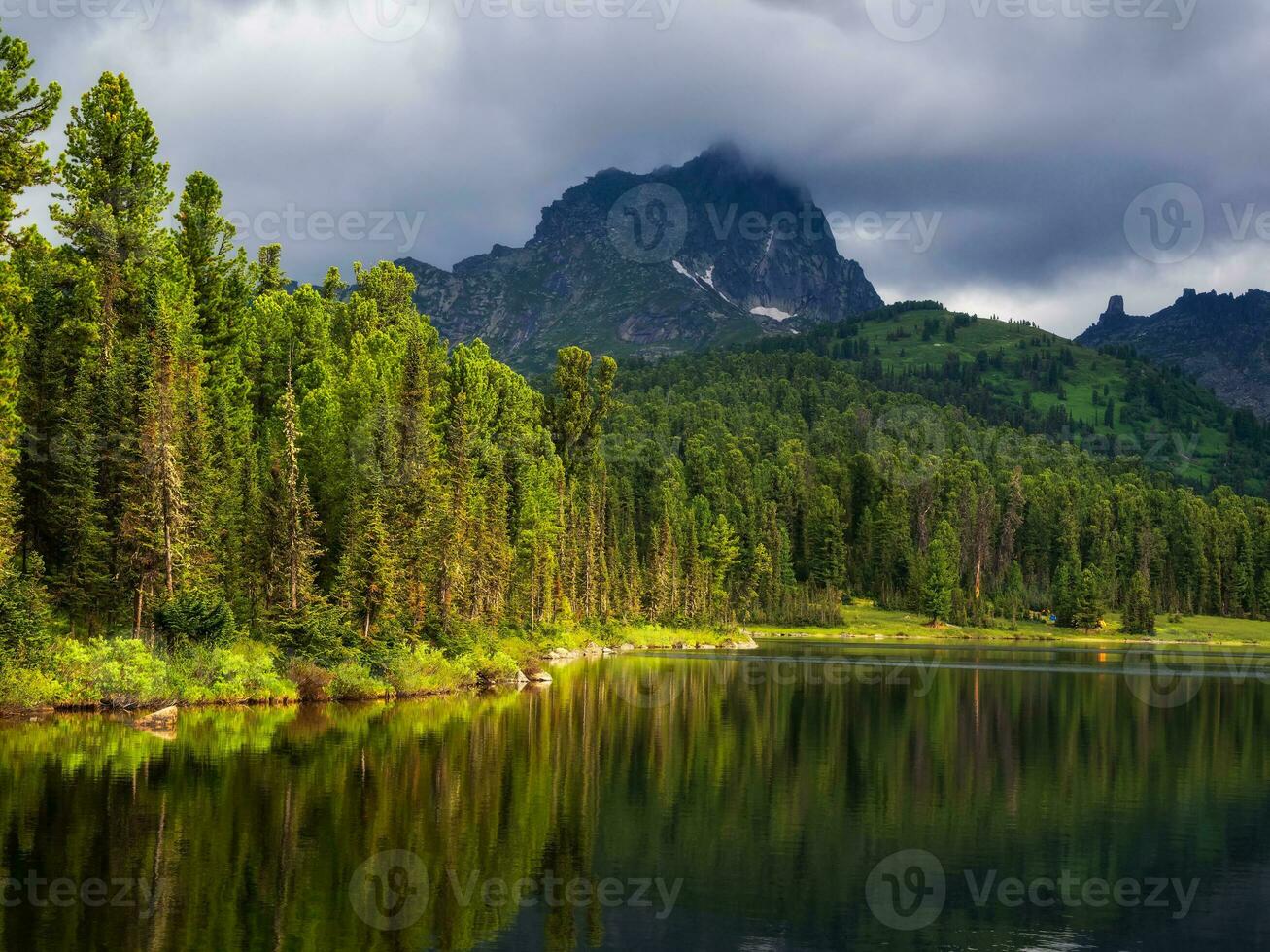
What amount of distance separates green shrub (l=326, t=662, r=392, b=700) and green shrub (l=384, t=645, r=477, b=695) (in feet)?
7.23

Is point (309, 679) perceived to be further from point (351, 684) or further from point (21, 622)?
point (21, 622)

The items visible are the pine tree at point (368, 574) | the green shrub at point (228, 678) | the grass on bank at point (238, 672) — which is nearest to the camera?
the grass on bank at point (238, 672)

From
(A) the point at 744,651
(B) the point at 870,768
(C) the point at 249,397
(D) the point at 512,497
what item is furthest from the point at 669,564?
(B) the point at 870,768

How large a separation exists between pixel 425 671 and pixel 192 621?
1856cm

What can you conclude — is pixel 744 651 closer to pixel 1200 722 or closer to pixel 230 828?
pixel 1200 722

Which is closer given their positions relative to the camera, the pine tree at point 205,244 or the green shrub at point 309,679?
the green shrub at point 309,679

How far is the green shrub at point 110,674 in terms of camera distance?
5469 cm

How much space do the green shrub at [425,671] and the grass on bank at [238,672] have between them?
64mm

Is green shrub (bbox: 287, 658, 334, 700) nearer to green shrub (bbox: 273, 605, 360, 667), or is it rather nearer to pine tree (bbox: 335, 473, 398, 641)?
green shrub (bbox: 273, 605, 360, 667)

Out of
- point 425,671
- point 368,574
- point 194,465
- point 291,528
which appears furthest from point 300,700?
point 194,465

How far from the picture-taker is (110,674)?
181ft

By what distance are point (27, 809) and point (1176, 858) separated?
3519 cm

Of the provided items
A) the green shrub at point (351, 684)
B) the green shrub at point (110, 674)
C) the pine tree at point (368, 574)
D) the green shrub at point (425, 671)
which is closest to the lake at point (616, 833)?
the green shrub at point (110, 674)

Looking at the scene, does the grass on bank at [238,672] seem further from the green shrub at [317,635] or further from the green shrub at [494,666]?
the green shrub at [317,635]
